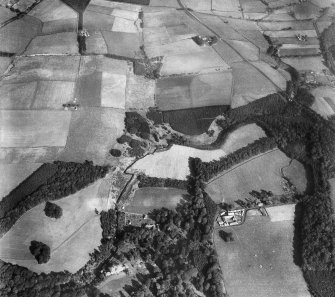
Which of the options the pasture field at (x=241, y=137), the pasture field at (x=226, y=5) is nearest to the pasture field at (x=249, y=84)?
the pasture field at (x=241, y=137)

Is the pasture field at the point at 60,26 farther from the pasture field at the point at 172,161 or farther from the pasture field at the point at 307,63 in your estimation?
the pasture field at the point at 307,63

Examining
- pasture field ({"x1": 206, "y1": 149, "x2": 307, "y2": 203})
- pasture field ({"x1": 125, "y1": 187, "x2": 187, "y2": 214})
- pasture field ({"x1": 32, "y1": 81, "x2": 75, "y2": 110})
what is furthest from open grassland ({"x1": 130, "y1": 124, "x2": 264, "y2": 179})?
pasture field ({"x1": 32, "y1": 81, "x2": 75, "y2": 110})

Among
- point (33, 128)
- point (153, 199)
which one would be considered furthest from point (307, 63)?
point (33, 128)

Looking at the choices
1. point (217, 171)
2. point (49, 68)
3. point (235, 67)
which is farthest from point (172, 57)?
point (217, 171)

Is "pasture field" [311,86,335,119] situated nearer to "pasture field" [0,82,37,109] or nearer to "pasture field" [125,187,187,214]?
"pasture field" [125,187,187,214]

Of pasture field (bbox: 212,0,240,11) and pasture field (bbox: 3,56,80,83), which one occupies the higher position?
pasture field (bbox: 212,0,240,11)

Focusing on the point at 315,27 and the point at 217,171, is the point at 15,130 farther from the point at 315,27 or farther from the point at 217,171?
the point at 315,27

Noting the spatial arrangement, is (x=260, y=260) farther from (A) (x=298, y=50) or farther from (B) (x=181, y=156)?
(A) (x=298, y=50)
